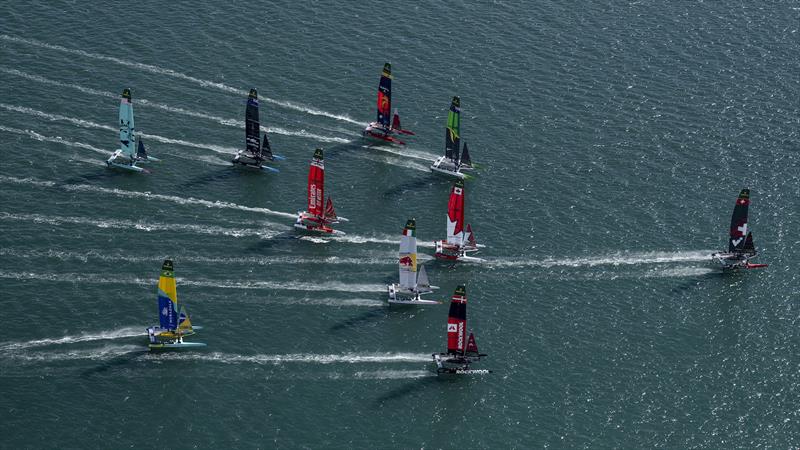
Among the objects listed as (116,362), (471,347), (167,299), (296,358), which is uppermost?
(167,299)

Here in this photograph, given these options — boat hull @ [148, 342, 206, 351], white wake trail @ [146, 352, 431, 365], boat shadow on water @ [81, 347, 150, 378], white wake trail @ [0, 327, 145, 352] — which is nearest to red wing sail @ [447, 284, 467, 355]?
white wake trail @ [146, 352, 431, 365]

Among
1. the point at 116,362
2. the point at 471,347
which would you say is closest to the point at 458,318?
the point at 471,347

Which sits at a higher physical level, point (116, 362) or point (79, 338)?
point (79, 338)

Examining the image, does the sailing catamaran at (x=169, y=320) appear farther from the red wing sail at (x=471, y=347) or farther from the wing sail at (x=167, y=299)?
the red wing sail at (x=471, y=347)

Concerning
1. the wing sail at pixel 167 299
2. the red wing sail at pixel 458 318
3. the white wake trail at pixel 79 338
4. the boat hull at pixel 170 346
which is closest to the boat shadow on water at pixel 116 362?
the boat hull at pixel 170 346

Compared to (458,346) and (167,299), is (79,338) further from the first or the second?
(458,346)

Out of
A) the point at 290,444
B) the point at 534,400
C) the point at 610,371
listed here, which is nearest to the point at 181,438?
the point at 290,444

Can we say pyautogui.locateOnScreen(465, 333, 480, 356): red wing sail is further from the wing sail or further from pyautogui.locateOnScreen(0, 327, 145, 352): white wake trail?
pyautogui.locateOnScreen(0, 327, 145, 352): white wake trail
